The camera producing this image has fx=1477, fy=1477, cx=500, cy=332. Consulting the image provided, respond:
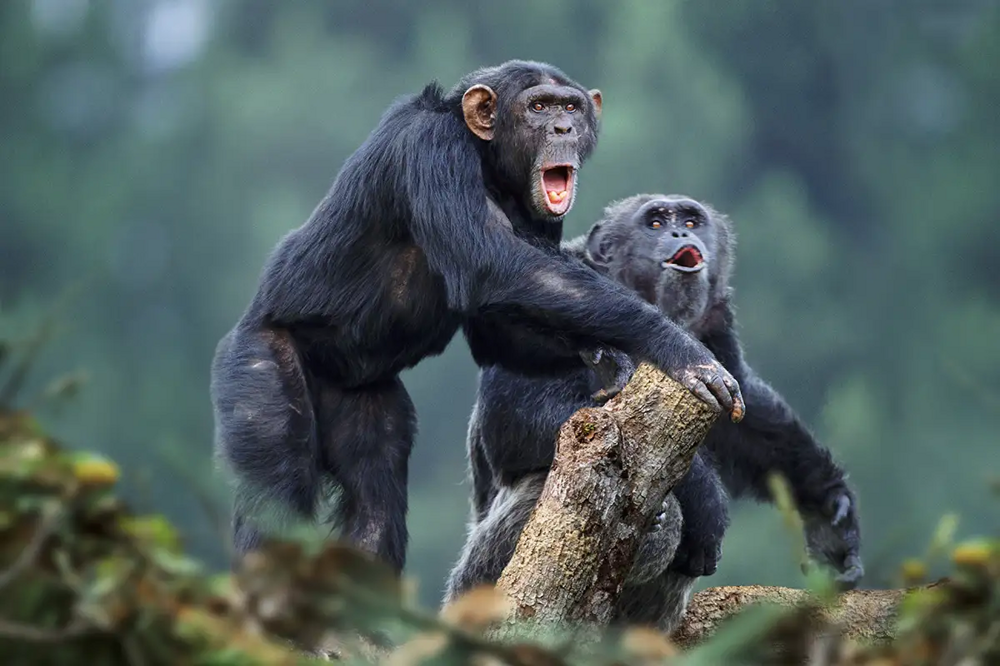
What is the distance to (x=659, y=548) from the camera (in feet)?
13.6

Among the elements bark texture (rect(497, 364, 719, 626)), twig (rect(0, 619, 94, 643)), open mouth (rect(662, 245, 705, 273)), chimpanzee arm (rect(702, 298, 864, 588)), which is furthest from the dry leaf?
chimpanzee arm (rect(702, 298, 864, 588))

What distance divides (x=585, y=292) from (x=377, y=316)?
2.60 ft

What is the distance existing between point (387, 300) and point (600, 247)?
1.08 metres

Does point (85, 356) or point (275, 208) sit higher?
point (275, 208)

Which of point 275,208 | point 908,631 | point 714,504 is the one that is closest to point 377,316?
point 714,504

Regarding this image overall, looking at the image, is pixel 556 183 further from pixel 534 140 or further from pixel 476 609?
→ pixel 476 609

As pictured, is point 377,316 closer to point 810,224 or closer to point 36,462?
point 36,462

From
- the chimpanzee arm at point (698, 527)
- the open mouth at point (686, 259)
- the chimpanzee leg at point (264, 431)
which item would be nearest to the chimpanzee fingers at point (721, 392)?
the chimpanzee arm at point (698, 527)

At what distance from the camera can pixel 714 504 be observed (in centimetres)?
438

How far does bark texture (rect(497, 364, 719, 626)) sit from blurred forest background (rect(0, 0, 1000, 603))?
1435 centimetres

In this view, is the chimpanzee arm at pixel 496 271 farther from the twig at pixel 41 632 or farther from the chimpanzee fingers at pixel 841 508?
the twig at pixel 41 632

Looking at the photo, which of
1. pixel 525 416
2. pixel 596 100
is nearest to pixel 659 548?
pixel 525 416

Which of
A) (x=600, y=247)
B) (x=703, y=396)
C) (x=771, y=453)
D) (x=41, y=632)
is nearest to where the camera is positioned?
(x=41, y=632)

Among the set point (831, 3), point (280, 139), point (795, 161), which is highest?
point (831, 3)
